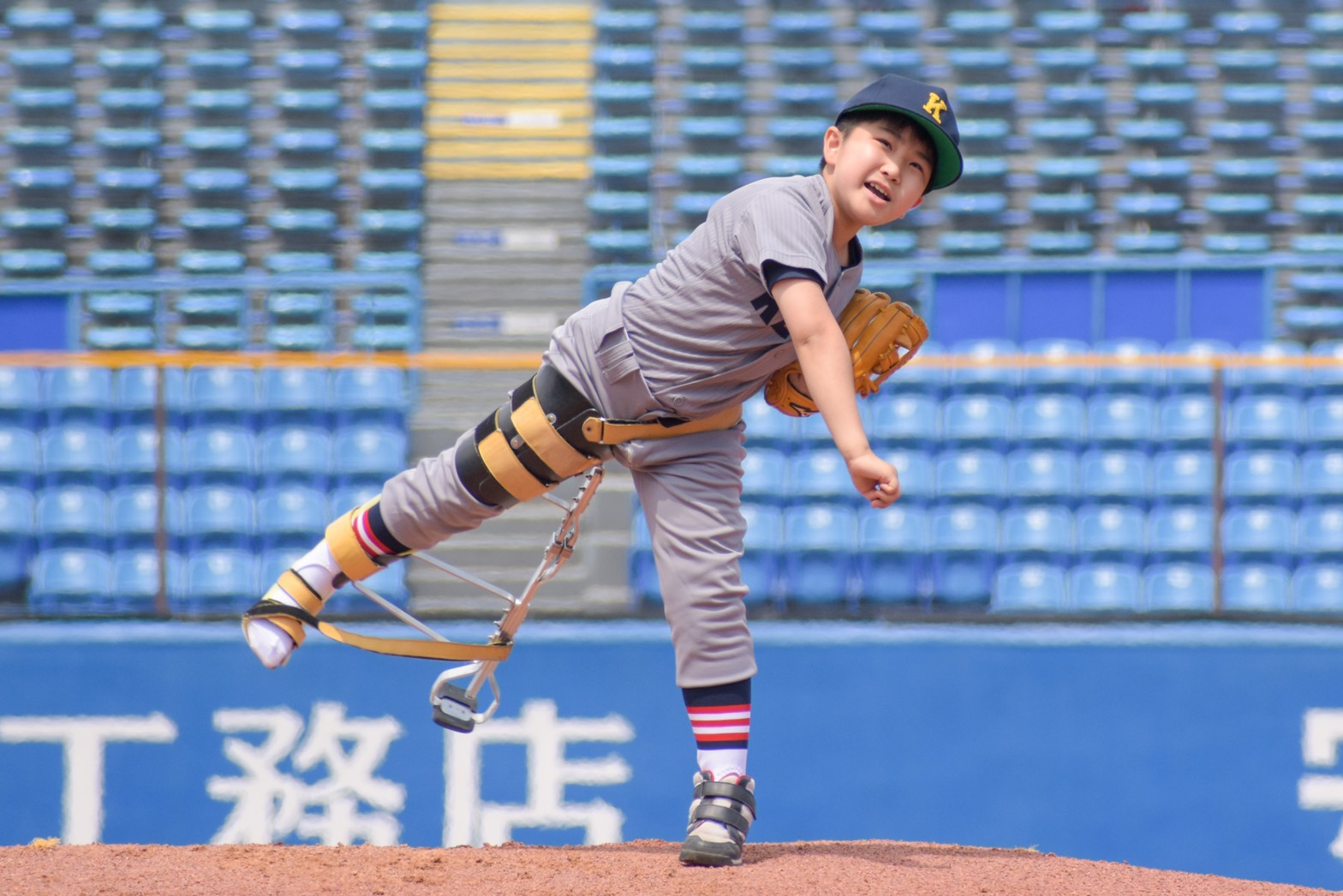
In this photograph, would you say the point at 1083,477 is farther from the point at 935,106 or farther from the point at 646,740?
the point at 935,106

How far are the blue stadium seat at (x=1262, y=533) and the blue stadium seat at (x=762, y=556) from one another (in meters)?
1.64

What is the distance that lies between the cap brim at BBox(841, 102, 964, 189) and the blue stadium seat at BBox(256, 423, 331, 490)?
331cm

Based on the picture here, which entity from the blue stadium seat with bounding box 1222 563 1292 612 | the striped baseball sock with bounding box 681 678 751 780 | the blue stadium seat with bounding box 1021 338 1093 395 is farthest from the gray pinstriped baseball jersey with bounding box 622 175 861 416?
the blue stadium seat with bounding box 1222 563 1292 612

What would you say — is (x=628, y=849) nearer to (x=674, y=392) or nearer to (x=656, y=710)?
(x=674, y=392)

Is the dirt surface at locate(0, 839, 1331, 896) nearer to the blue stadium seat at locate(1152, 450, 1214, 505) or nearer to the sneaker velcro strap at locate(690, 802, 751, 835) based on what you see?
the sneaker velcro strap at locate(690, 802, 751, 835)

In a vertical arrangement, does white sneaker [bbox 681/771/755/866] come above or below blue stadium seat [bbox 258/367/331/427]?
below

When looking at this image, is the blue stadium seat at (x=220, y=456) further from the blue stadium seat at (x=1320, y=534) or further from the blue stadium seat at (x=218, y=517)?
the blue stadium seat at (x=1320, y=534)

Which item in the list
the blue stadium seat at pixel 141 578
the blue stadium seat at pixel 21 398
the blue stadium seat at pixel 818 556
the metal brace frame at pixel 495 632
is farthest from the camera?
the blue stadium seat at pixel 21 398

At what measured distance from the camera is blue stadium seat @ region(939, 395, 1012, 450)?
5188 mm

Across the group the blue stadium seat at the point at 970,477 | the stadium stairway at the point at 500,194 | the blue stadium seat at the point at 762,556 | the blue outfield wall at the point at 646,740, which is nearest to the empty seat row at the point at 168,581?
the blue outfield wall at the point at 646,740

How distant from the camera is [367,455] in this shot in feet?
17.5

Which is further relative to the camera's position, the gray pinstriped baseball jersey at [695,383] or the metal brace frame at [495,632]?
the metal brace frame at [495,632]

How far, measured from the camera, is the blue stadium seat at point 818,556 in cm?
507

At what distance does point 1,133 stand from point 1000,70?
640 centimetres
